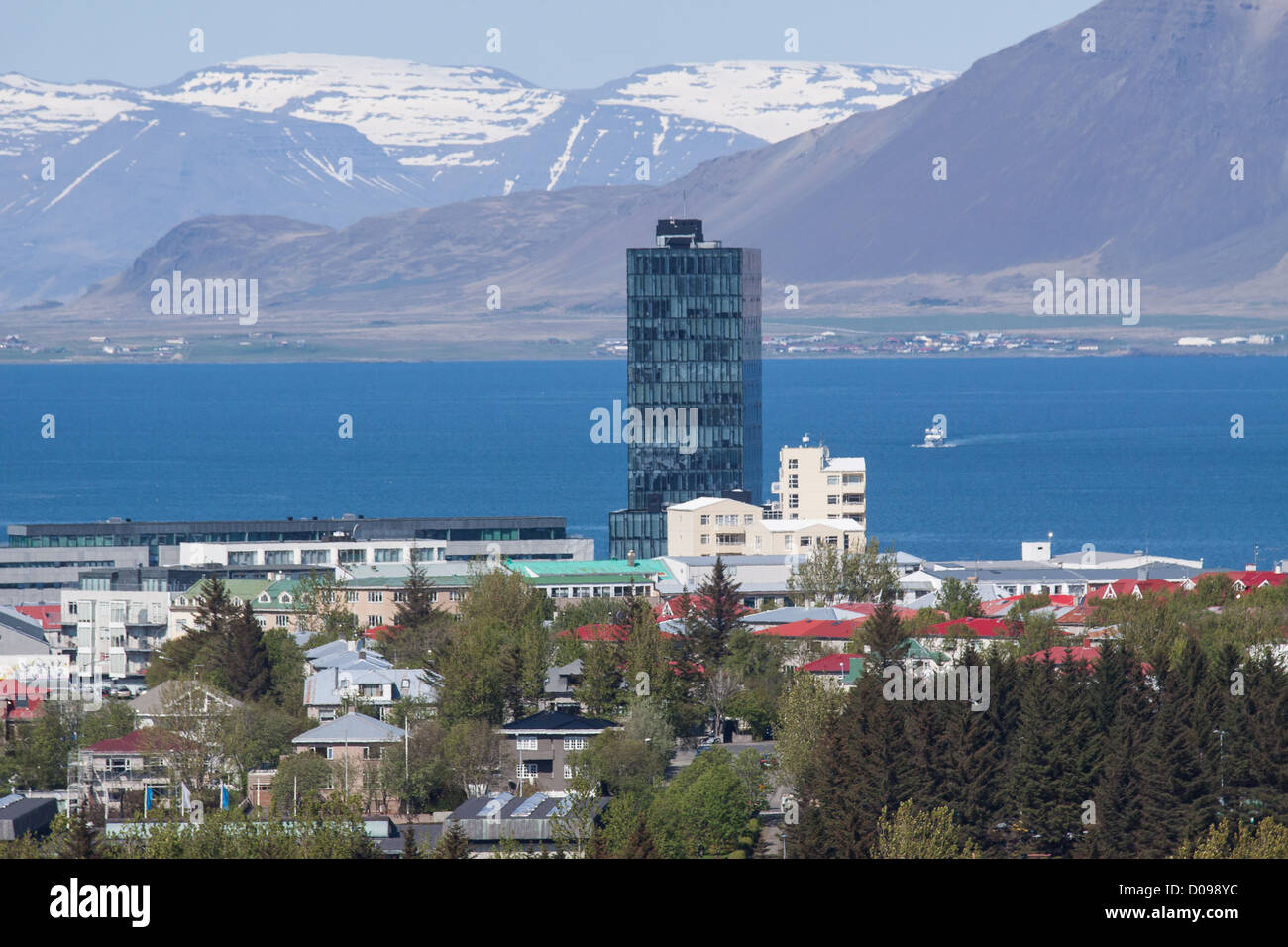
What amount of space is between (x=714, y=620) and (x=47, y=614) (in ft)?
130

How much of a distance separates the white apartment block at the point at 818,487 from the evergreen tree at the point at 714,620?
132 ft

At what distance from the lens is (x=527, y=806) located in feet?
177

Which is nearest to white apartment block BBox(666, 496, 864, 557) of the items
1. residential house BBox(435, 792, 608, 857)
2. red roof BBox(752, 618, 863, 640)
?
red roof BBox(752, 618, 863, 640)

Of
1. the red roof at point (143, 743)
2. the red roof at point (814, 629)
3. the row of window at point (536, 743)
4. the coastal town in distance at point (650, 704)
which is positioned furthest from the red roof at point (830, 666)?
the red roof at point (143, 743)

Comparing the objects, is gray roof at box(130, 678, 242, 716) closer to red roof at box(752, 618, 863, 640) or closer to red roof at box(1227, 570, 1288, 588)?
red roof at box(752, 618, 863, 640)

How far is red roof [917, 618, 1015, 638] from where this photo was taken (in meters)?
78.2

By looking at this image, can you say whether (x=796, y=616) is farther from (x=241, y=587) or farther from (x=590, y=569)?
(x=241, y=587)

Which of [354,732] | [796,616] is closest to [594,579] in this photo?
[796,616]

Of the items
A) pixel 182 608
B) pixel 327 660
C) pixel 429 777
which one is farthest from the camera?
pixel 182 608

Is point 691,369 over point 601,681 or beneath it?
over
